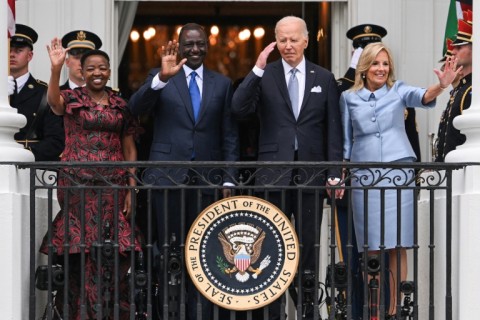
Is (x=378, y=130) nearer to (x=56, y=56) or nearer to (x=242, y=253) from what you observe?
(x=242, y=253)

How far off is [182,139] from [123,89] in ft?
15.2

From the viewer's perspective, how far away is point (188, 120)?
380 inches

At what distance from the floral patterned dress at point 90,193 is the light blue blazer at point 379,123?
60.6 inches

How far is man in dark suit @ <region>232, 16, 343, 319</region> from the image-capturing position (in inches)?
371

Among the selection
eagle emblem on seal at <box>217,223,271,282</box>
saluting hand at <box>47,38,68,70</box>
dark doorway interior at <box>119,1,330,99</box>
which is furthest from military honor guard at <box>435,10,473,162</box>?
dark doorway interior at <box>119,1,330,99</box>

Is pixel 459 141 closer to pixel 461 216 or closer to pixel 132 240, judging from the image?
pixel 461 216

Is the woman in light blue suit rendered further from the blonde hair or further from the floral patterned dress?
the floral patterned dress

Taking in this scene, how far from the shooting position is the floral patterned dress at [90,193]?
9.36m

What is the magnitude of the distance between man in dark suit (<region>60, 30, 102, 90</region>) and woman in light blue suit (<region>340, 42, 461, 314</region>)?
2164 mm

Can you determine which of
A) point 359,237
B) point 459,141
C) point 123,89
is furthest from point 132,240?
point 123,89

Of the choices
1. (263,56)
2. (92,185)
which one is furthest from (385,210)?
(92,185)

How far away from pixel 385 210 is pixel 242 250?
1182 millimetres

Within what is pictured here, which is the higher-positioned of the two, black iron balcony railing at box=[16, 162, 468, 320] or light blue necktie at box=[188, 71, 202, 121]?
light blue necktie at box=[188, 71, 202, 121]

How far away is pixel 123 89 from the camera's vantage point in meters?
14.2
